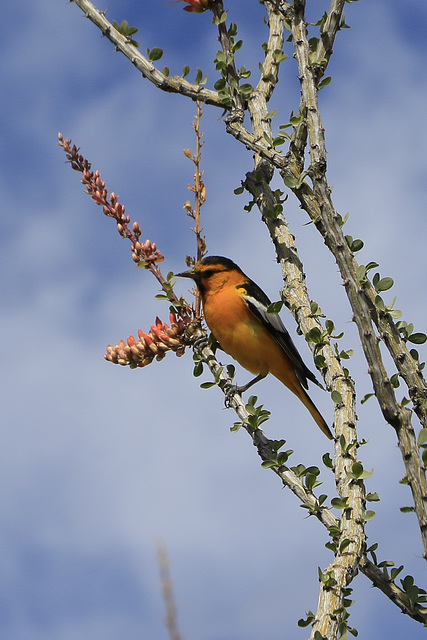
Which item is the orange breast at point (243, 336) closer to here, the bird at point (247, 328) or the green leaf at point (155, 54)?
the bird at point (247, 328)

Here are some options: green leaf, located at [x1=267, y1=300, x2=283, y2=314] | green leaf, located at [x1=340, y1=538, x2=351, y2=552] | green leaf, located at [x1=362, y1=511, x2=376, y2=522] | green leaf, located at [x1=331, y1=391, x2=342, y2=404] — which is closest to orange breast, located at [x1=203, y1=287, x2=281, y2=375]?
green leaf, located at [x1=267, y1=300, x2=283, y2=314]

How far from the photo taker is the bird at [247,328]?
20.5ft

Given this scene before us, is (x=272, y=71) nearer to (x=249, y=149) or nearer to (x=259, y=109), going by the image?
(x=259, y=109)

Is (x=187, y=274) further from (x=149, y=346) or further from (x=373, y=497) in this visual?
(x=373, y=497)

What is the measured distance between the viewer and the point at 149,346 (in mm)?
5008

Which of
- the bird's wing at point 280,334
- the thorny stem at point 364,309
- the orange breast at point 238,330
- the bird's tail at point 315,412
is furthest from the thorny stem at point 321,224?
the bird's tail at point 315,412

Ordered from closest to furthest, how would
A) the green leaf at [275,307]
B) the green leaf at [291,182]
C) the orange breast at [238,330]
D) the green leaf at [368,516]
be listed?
1. the green leaf at [368,516]
2. the green leaf at [291,182]
3. the green leaf at [275,307]
4. the orange breast at [238,330]

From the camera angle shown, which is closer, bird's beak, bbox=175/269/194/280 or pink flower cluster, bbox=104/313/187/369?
pink flower cluster, bbox=104/313/187/369

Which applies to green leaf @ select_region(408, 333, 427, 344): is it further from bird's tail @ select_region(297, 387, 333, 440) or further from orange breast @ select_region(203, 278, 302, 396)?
bird's tail @ select_region(297, 387, 333, 440)

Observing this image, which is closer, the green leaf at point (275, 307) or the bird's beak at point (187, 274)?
the green leaf at point (275, 307)

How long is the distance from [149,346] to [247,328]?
159cm

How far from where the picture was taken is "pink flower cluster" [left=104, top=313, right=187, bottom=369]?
500cm

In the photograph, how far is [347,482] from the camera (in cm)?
411

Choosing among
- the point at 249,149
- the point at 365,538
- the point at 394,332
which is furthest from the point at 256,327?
the point at 365,538
